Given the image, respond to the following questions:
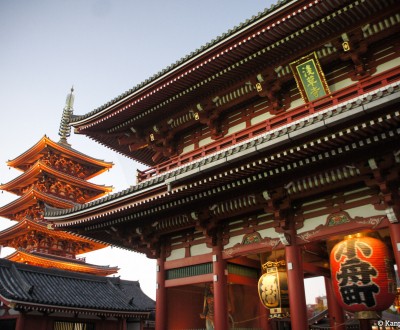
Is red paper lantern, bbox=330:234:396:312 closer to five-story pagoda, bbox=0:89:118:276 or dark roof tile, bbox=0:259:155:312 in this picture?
dark roof tile, bbox=0:259:155:312

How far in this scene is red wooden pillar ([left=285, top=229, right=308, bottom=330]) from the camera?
937 centimetres

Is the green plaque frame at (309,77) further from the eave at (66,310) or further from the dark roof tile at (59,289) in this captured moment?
the dark roof tile at (59,289)

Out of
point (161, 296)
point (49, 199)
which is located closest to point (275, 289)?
point (161, 296)

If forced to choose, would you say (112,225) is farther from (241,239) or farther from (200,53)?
(200,53)

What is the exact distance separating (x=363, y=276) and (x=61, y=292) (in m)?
17.1

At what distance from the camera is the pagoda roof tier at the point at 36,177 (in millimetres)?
35000

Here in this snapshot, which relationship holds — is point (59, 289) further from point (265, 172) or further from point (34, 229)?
point (265, 172)

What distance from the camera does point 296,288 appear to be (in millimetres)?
9602

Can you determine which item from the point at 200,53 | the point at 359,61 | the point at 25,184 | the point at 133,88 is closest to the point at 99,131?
the point at 133,88

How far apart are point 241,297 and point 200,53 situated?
867 cm

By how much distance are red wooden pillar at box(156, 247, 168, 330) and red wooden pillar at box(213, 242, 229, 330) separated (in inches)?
90.8

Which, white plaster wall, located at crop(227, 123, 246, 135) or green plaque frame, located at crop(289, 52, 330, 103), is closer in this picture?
green plaque frame, located at crop(289, 52, 330, 103)

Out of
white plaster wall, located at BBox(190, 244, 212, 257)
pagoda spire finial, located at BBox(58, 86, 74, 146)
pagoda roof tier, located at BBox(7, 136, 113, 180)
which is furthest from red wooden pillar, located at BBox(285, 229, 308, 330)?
pagoda spire finial, located at BBox(58, 86, 74, 146)

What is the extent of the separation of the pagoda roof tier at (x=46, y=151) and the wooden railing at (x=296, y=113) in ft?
85.6
